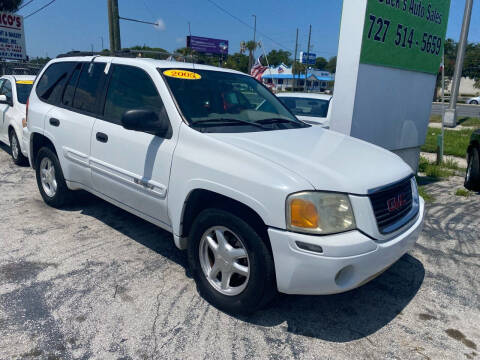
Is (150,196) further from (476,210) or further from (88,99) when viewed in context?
(476,210)

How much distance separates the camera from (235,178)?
272cm

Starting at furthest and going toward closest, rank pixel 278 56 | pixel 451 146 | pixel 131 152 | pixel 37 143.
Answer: pixel 278 56
pixel 451 146
pixel 37 143
pixel 131 152

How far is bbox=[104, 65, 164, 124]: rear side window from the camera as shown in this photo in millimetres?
3578

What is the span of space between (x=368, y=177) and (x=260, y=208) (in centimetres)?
81

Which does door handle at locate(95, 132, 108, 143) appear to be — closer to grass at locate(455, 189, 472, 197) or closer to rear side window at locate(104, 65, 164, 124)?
rear side window at locate(104, 65, 164, 124)

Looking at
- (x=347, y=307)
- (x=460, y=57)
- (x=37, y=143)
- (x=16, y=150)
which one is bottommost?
(x=347, y=307)

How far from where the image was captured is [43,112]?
15.6ft

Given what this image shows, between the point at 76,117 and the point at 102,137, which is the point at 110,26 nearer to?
the point at 76,117

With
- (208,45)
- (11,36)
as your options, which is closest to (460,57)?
(11,36)

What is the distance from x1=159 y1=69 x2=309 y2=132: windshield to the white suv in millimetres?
14

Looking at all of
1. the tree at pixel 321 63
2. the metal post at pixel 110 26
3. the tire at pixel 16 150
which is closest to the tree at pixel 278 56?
the tree at pixel 321 63

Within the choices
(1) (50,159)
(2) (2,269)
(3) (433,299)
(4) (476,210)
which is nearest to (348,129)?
(4) (476,210)

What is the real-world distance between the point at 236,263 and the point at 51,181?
3.19 meters

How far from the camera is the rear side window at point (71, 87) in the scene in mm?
4508
